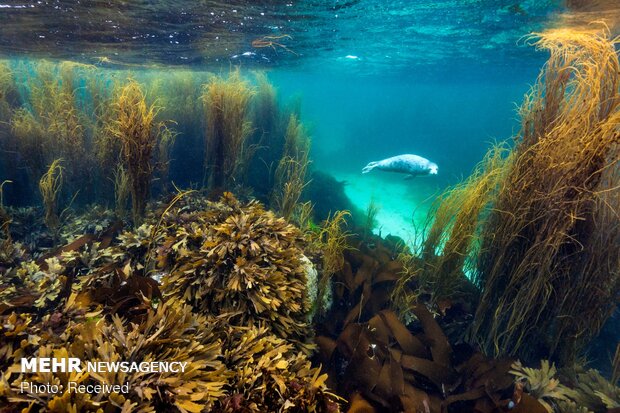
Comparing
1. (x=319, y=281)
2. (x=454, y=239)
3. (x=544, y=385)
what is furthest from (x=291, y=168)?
(x=544, y=385)

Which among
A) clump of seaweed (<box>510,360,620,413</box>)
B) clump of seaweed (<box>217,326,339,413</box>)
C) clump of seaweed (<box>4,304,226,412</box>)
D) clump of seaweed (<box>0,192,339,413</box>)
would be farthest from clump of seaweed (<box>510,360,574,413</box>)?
clump of seaweed (<box>4,304,226,412</box>)

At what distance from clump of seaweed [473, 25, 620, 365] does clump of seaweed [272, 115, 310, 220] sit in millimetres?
3973

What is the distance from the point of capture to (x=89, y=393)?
1962 millimetres

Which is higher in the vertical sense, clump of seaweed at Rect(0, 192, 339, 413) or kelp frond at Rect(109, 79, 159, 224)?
kelp frond at Rect(109, 79, 159, 224)

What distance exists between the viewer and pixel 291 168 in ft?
35.8

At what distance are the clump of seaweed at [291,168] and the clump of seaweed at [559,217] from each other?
156 inches

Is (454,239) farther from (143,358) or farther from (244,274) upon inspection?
(143,358)

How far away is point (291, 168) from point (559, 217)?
827 centimetres

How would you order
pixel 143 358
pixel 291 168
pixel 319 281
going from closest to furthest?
pixel 143 358, pixel 319 281, pixel 291 168

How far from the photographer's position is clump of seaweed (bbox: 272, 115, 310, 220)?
23.0 feet

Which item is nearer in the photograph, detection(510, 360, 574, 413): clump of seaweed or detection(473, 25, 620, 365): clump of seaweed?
detection(473, 25, 620, 365): clump of seaweed

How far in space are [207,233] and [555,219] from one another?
185 inches

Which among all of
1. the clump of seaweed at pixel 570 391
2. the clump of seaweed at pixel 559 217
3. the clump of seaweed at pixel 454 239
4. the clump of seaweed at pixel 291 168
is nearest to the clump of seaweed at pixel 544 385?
the clump of seaweed at pixel 570 391

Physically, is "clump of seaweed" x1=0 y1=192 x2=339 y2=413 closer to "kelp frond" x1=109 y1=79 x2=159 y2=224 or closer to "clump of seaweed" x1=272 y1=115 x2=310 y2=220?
"kelp frond" x1=109 y1=79 x2=159 y2=224
